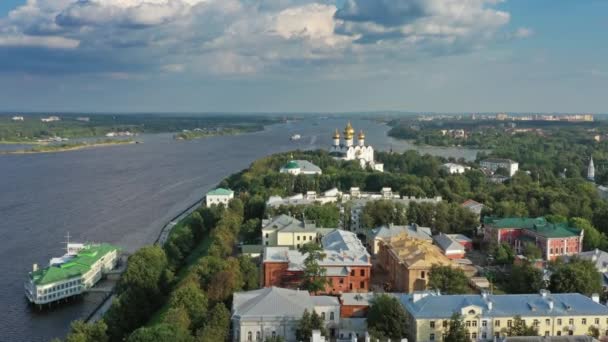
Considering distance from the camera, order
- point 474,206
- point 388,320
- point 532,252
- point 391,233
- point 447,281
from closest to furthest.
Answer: point 388,320 → point 447,281 → point 532,252 → point 391,233 → point 474,206

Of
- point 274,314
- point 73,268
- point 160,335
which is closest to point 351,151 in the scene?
point 73,268

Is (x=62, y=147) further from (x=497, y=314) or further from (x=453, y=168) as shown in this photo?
(x=497, y=314)

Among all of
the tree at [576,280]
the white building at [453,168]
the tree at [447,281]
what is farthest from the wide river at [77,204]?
the white building at [453,168]

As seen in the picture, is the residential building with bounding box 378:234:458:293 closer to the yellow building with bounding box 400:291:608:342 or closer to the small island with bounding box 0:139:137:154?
the yellow building with bounding box 400:291:608:342

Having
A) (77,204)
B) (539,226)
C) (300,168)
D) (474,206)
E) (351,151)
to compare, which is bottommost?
(77,204)

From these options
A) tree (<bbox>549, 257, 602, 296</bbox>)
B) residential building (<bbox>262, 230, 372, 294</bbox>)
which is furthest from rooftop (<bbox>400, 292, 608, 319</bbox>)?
residential building (<bbox>262, 230, 372, 294</bbox>)

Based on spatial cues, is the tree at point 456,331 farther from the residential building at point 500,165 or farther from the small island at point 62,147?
the small island at point 62,147
